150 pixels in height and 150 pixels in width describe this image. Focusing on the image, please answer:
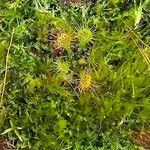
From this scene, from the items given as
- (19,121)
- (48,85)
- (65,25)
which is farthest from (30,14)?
(19,121)

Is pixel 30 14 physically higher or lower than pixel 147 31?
higher

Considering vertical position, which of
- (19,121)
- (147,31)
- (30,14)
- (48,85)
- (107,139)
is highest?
(30,14)

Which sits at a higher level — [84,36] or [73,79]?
[84,36]

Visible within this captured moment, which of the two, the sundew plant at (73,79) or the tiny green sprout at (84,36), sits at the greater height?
the tiny green sprout at (84,36)

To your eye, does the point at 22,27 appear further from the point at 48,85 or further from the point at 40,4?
the point at 48,85

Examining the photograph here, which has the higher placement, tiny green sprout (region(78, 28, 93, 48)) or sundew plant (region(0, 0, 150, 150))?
tiny green sprout (region(78, 28, 93, 48))

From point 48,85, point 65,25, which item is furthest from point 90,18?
point 48,85

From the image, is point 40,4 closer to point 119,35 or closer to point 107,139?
point 119,35
